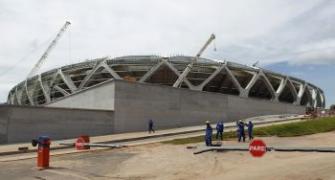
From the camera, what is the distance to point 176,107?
5434 centimetres

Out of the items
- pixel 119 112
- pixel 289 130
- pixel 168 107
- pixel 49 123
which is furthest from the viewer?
pixel 168 107

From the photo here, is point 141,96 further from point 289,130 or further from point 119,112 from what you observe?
point 289,130

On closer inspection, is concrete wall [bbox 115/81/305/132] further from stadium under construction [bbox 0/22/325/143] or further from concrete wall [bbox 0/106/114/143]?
concrete wall [bbox 0/106/114/143]

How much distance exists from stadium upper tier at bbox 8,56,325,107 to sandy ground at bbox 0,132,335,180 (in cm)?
4823

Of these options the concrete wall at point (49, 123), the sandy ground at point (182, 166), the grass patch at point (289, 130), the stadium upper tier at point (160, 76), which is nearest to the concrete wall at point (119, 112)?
the concrete wall at point (49, 123)

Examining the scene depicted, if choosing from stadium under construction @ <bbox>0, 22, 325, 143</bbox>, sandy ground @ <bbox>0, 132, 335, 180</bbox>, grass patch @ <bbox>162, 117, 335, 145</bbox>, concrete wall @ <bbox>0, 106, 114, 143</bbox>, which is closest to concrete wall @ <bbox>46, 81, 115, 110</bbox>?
stadium under construction @ <bbox>0, 22, 325, 143</bbox>

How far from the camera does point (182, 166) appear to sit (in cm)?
1912

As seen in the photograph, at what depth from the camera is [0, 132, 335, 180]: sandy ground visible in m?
15.6

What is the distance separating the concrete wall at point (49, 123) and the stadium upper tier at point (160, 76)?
2433cm

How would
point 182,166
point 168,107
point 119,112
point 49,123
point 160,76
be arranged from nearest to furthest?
point 182,166
point 49,123
point 119,112
point 168,107
point 160,76

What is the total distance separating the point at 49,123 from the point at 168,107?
14893 millimetres

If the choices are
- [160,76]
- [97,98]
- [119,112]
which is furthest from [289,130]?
[160,76]

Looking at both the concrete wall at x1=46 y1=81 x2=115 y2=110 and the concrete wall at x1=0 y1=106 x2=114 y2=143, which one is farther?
the concrete wall at x1=46 y1=81 x2=115 y2=110

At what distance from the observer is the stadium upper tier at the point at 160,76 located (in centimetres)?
7425
